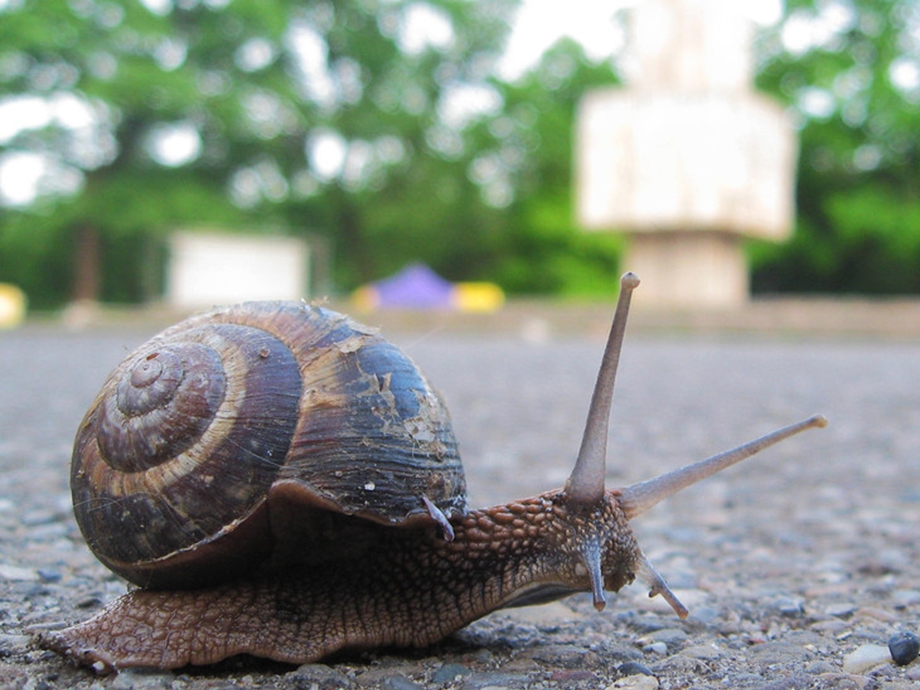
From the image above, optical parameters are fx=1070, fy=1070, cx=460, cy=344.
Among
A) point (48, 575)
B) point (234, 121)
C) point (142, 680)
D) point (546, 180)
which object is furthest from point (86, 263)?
point (142, 680)

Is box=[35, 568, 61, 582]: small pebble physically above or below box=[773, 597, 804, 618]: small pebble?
above

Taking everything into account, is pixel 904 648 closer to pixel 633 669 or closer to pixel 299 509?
pixel 633 669

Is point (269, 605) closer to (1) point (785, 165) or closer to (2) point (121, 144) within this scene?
(1) point (785, 165)

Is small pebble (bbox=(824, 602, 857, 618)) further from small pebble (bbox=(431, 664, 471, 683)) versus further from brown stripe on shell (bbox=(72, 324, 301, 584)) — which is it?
brown stripe on shell (bbox=(72, 324, 301, 584))

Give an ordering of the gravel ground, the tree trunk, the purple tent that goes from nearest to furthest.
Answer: the gravel ground, the purple tent, the tree trunk

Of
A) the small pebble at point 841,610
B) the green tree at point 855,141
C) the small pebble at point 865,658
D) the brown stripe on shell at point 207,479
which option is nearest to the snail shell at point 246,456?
the brown stripe on shell at point 207,479

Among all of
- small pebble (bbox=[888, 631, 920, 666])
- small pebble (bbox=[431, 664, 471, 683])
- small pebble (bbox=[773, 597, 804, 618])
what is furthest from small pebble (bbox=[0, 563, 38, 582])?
small pebble (bbox=[888, 631, 920, 666])

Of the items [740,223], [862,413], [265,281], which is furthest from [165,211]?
[862,413]
